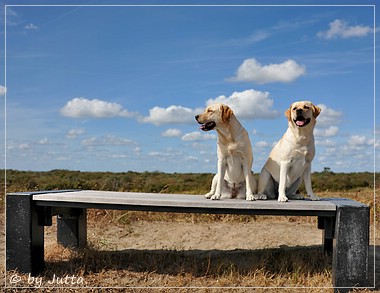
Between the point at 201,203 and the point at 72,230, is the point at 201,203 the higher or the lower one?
the higher one

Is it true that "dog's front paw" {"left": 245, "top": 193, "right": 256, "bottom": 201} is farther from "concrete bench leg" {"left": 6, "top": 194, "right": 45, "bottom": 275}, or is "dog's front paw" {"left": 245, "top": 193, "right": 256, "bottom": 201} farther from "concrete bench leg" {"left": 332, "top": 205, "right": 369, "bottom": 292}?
"concrete bench leg" {"left": 6, "top": 194, "right": 45, "bottom": 275}

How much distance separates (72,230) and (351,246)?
3.66 meters

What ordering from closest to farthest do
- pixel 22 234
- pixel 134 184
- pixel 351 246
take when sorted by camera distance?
pixel 351 246 < pixel 22 234 < pixel 134 184

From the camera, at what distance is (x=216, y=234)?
7266 millimetres

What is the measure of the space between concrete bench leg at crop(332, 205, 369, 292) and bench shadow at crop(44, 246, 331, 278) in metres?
0.64

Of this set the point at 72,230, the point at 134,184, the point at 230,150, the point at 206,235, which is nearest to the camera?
the point at 230,150

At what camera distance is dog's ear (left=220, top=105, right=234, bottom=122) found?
4.89 m

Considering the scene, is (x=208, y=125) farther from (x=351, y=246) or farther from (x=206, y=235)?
(x=206, y=235)

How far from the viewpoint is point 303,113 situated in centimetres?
477

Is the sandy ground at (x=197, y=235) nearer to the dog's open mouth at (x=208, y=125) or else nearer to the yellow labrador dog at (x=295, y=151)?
the yellow labrador dog at (x=295, y=151)

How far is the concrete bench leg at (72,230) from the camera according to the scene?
6125 millimetres

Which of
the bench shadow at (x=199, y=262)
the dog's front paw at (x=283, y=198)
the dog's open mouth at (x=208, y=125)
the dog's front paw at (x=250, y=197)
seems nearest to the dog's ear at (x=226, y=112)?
the dog's open mouth at (x=208, y=125)

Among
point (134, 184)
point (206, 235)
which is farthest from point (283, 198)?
point (134, 184)

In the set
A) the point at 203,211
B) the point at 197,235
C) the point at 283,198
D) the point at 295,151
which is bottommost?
the point at 197,235
